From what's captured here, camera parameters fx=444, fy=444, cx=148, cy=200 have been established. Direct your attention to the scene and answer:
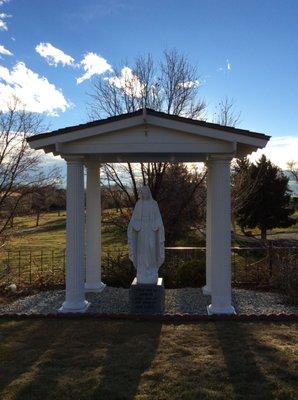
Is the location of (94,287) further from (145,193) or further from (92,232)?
(145,193)

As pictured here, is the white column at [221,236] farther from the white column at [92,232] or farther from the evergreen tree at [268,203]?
the evergreen tree at [268,203]

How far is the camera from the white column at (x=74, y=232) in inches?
325

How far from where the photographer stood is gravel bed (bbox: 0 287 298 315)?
8.53 meters

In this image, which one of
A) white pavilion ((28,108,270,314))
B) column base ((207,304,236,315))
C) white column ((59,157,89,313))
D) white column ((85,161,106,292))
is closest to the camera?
white pavilion ((28,108,270,314))

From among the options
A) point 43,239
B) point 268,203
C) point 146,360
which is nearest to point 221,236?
point 146,360

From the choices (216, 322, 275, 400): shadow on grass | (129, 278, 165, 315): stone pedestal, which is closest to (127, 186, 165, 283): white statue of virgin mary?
(129, 278, 165, 315): stone pedestal

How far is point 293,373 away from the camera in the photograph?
496cm

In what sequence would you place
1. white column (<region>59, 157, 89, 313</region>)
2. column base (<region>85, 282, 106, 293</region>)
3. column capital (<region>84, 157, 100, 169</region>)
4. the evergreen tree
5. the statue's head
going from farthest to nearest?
the evergreen tree, column base (<region>85, 282, 106, 293</region>), column capital (<region>84, 157, 100, 169</region>), the statue's head, white column (<region>59, 157, 89, 313</region>)

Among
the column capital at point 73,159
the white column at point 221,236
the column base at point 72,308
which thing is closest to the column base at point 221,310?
the white column at point 221,236

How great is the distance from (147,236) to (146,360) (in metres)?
3.29

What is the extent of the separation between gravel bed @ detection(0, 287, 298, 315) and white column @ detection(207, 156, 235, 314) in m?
0.53

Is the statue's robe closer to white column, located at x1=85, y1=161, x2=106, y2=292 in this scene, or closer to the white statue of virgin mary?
the white statue of virgin mary

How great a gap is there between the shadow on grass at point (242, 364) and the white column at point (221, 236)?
988 mm

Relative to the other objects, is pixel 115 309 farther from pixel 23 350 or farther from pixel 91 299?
pixel 23 350
